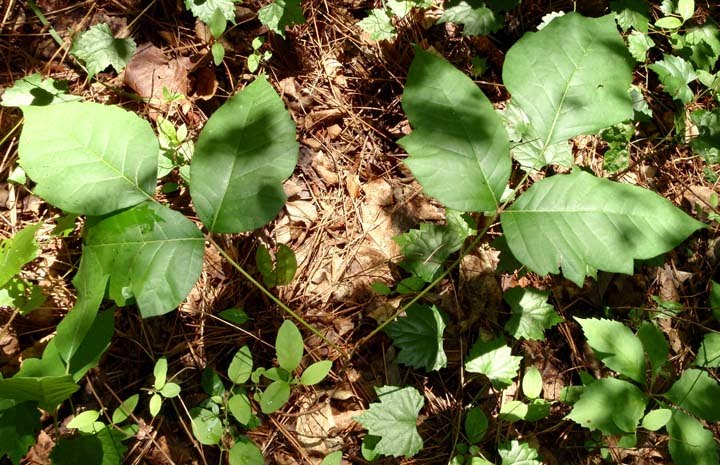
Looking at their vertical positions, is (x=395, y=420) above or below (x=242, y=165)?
below

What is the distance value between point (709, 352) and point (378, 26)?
1.89 meters

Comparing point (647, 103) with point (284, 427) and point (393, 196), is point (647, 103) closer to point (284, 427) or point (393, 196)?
point (393, 196)

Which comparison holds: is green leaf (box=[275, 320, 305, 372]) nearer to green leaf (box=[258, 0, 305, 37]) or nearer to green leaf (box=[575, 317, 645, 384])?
green leaf (box=[575, 317, 645, 384])

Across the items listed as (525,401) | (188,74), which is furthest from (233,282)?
(525,401)

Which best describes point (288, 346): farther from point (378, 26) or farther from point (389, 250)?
point (378, 26)

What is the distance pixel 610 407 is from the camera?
6.03 feet

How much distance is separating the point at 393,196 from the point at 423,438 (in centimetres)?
95

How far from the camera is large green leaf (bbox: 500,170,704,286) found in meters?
1.42

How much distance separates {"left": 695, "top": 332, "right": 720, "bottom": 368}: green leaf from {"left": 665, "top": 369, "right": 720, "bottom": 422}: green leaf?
0.88 ft

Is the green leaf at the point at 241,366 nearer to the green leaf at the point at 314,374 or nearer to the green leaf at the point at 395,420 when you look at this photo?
the green leaf at the point at 314,374

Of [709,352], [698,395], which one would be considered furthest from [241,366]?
[709,352]

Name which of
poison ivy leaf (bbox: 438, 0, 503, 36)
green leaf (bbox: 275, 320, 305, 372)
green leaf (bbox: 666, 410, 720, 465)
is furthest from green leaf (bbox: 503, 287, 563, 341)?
poison ivy leaf (bbox: 438, 0, 503, 36)

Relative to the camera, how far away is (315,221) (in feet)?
7.16

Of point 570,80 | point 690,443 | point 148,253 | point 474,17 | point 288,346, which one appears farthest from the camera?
point 474,17
